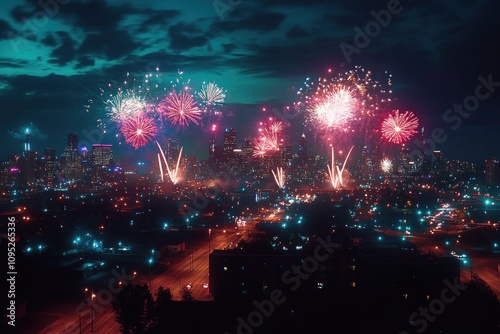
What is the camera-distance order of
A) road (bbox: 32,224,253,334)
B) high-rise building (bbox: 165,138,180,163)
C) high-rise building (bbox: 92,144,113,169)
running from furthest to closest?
high-rise building (bbox: 92,144,113,169) → high-rise building (bbox: 165,138,180,163) → road (bbox: 32,224,253,334)

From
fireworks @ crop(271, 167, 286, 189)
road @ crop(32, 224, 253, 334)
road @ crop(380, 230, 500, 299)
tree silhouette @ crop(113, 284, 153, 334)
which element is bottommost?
road @ crop(380, 230, 500, 299)

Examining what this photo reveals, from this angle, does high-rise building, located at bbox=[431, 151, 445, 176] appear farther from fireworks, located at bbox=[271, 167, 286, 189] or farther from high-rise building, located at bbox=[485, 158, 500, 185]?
fireworks, located at bbox=[271, 167, 286, 189]

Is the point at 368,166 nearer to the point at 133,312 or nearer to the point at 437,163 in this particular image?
the point at 437,163

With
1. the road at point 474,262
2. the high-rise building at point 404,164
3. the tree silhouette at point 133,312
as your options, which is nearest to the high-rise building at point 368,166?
the high-rise building at point 404,164

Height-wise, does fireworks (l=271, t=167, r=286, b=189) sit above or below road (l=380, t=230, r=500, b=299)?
above

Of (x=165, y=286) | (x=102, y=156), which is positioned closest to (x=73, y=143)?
(x=102, y=156)

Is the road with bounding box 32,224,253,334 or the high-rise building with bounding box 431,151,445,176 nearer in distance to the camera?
the road with bounding box 32,224,253,334

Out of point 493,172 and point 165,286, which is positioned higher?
point 493,172

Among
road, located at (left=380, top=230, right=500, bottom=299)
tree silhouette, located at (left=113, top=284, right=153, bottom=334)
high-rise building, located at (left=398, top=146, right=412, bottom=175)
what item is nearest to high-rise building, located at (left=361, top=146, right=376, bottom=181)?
high-rise building, located at (left=398, top=146, right=412, bottom=175)
